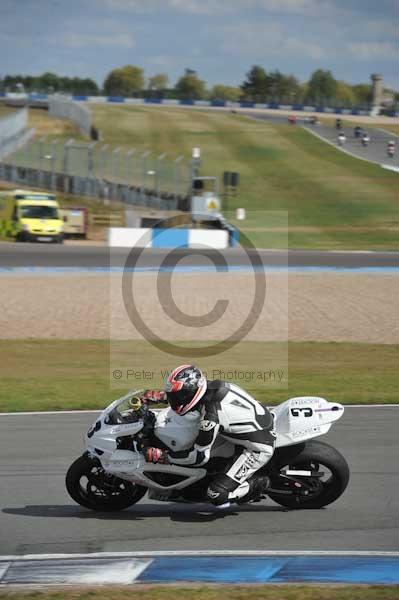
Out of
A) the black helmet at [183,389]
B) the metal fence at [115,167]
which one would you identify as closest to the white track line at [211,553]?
the black helmet at [183,389]

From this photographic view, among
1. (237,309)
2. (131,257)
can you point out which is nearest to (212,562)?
(237,309)

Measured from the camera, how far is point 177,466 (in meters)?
8.07

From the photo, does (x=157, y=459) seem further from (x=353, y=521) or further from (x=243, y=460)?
(x=353, y=521)

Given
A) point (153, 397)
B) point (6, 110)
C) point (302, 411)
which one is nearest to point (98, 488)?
point (153, 397)

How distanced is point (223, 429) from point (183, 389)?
1.75ft

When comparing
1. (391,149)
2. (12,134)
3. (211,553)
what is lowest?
(211,553)

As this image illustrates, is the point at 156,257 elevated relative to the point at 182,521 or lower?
lower

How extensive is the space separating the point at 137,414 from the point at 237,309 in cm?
1504

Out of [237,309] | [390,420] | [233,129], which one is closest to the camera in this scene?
[390,420]

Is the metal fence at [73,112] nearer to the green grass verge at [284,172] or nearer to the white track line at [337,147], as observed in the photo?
the green grass verge at [284,172]

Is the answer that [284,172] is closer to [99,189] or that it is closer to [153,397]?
[99,189]

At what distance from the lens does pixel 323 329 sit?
21016 millimetres

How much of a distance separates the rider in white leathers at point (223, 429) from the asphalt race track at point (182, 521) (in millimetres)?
368

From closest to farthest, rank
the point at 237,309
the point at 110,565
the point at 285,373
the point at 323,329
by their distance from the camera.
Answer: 1. the point at 110,565
2. the point at 285,373
3. the point at 323,329
4. the point at 237,309
